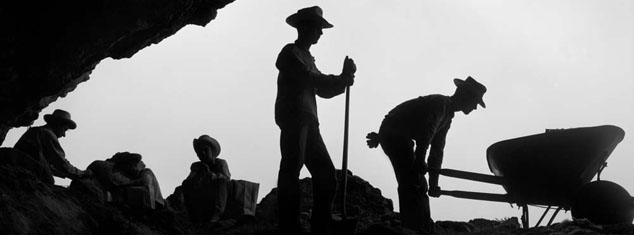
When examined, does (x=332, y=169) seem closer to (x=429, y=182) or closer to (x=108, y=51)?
(x=429, y=182)

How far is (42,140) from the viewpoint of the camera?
30.3ft

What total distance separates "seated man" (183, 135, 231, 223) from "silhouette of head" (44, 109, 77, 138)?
6.49 feet

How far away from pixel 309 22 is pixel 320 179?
72.6 inches

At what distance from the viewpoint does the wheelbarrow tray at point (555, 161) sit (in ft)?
28.1

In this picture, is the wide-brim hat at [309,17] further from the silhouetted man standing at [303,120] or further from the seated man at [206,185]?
the seated man at [206,185]

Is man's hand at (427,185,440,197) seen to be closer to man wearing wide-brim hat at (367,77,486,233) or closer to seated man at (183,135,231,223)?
man wearing wide-brim hat at (367,77,486,233)

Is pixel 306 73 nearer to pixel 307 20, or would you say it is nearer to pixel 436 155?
pixel 307 20

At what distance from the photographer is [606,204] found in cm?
803

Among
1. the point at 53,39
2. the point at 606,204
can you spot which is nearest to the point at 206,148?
the point at 53,39

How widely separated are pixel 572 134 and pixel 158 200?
20.7ft

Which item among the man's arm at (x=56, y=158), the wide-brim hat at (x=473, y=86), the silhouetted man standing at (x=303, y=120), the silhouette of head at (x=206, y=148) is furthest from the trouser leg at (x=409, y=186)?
the man's arm at (x=56, y=158)

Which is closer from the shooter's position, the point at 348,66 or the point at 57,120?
the point at 348,66

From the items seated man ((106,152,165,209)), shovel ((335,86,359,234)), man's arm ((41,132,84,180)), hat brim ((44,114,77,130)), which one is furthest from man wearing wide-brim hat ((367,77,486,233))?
hat brim ((44,114,77,130))

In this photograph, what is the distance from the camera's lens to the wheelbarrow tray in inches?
337
